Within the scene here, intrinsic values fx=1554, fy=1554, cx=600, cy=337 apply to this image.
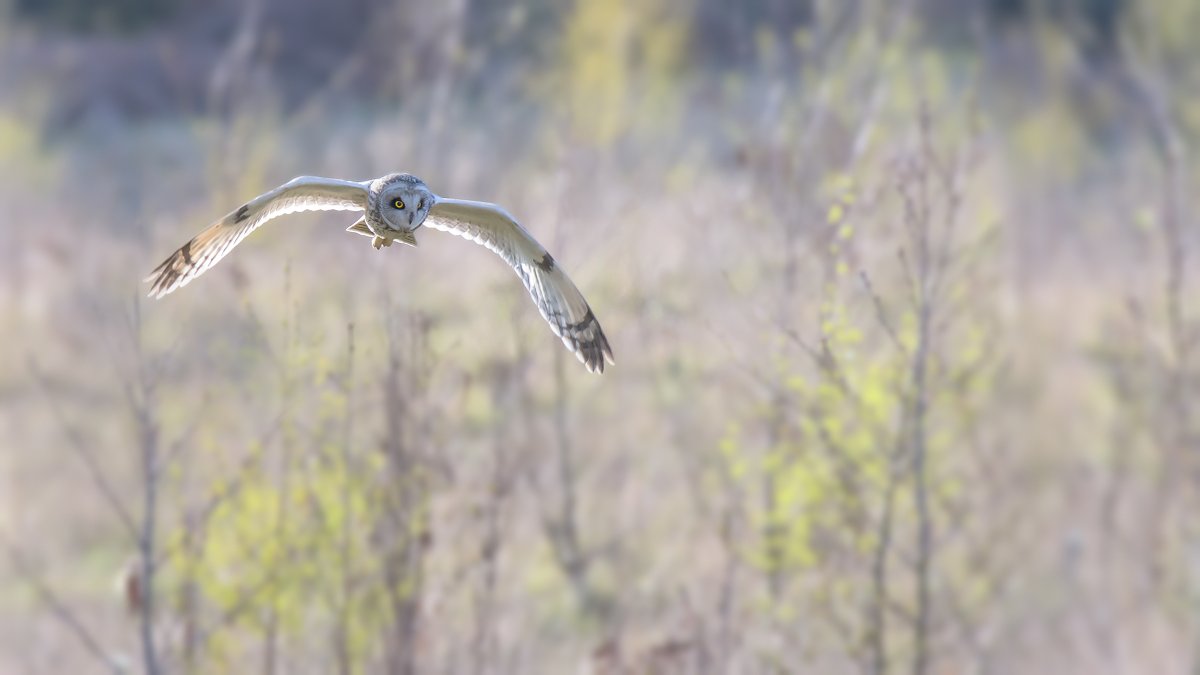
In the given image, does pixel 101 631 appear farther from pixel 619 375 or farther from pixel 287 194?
pixel 287 194

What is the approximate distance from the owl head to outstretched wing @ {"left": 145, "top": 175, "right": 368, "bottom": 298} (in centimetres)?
23

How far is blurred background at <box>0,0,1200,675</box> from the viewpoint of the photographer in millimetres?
7766

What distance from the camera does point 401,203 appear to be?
17.6 ft

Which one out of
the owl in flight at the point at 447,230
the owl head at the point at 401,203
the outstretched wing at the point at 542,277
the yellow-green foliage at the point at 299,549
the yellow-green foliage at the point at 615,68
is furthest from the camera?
the yellow-green foliage at the point at 615,68

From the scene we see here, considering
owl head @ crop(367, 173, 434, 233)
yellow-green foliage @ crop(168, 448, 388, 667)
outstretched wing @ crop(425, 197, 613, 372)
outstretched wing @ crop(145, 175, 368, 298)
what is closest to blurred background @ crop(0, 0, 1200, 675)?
yellow-green foliage @ crop(168, 448, 388, 667)

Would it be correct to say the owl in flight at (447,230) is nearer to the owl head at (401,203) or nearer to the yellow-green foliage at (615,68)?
the owl head at (401,203)

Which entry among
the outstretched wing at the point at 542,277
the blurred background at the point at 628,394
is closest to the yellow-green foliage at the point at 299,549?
the blurred background at the point at 628,394

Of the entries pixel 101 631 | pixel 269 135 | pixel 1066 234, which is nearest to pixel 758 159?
pixel 101 631

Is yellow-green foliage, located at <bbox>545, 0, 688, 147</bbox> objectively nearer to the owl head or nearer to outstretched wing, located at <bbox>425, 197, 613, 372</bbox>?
outstretched wing, located at <bbox>425, 197, 613, 372</bbox>

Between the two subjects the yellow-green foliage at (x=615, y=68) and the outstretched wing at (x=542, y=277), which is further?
the yellow-green foliage at (x=615, y=68)

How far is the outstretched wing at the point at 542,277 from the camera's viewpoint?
5.94 metres

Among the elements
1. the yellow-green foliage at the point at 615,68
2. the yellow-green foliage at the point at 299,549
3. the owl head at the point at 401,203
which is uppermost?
the yellow-green foliage at the point at 615,68

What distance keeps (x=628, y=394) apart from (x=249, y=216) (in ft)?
29.0

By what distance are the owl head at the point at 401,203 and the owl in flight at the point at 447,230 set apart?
3cm
